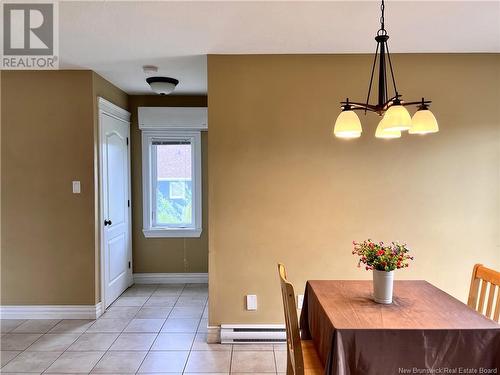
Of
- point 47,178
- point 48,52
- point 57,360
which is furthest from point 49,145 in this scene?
point 57,360

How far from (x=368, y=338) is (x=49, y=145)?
10.8ft

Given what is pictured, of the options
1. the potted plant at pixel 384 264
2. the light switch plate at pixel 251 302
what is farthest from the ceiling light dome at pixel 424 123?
the light switch plate at pixel 251 302

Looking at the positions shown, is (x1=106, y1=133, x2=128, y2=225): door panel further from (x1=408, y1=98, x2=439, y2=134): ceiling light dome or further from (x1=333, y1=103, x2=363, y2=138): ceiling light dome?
(x1=408, y1=98, x2=439, y2=134): ceiling light dome

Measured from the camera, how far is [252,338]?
2902 mm

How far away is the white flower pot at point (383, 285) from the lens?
70.6 inches

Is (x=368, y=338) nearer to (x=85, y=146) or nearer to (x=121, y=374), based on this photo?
(x=121, y=374)

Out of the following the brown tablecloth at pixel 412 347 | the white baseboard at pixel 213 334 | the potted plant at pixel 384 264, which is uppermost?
the potted plant at pixel 384 264

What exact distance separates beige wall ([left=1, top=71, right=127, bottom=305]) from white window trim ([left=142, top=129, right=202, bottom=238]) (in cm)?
114

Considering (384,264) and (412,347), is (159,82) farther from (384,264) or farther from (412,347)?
(412,347)

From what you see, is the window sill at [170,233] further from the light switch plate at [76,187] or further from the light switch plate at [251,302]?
the light switch plate at [251,302]

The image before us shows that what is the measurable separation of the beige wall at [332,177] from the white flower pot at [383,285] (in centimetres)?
109

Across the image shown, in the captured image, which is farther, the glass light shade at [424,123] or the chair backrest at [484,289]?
the chair backrest at [484,289]

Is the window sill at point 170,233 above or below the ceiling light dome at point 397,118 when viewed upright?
below

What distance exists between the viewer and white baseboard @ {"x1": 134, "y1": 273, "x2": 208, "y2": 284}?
4.55m
